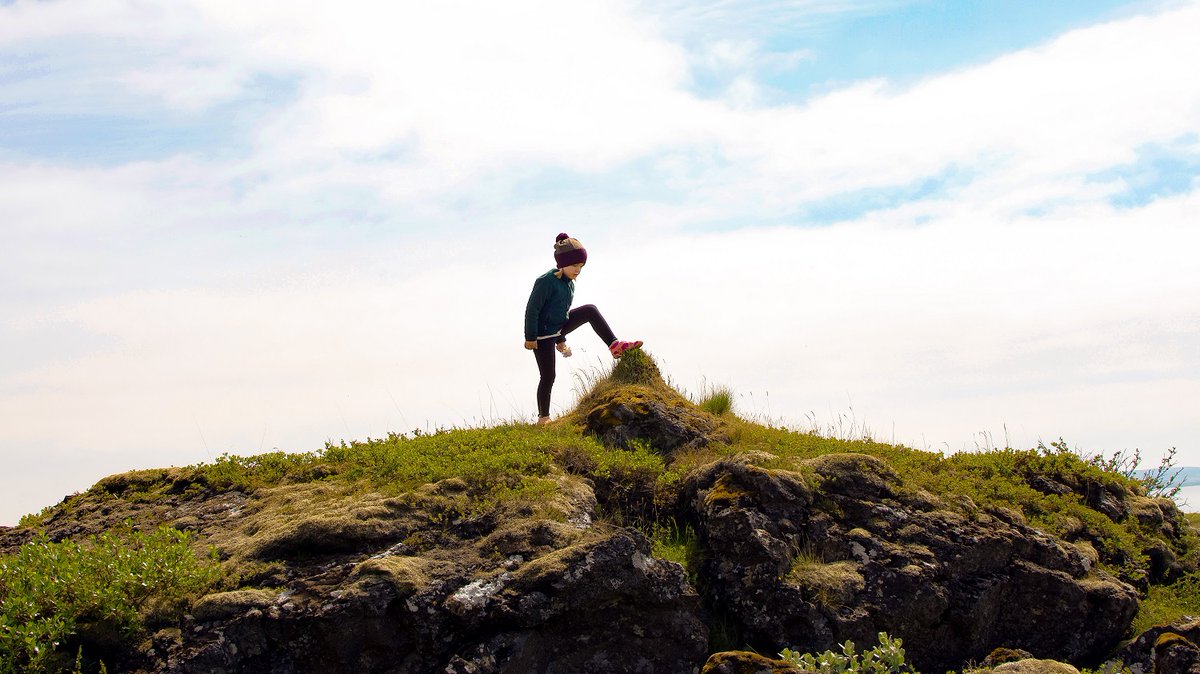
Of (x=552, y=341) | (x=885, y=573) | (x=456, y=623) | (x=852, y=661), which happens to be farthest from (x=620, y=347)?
(x=852, y=661)

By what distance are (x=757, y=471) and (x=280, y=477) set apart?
21.2 ft

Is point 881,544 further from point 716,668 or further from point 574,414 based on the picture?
point 574,414

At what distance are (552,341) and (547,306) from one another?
1.94 ft

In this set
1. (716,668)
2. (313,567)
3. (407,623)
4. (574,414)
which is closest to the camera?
(716,668)

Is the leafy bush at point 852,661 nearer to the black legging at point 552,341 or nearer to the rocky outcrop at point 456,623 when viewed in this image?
the rocky outcrop at point 456,623

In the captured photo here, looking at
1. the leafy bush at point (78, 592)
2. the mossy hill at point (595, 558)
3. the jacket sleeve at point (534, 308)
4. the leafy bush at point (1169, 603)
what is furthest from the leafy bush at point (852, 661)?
the jacket sleeve at point (534, 308)

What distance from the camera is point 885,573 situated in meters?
11.5

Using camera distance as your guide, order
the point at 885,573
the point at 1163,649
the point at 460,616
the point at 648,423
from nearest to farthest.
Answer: the point at 460,616 → the point at 1163,649 → the point at 885,573 → the point at 648,423

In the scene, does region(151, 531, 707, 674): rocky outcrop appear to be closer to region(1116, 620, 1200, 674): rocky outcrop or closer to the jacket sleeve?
region(1116, 620, 1200, 674): rocky outcrop

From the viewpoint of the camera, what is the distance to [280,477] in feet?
44.6

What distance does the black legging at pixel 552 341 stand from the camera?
16297 millimetres

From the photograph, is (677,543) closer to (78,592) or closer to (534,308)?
(534,308)

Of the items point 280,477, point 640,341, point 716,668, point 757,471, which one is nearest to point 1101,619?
point 757,471

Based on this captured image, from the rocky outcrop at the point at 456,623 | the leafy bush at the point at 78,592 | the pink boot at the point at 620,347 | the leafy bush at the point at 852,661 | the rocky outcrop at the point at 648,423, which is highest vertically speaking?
the pink boot at the point at 620,347
